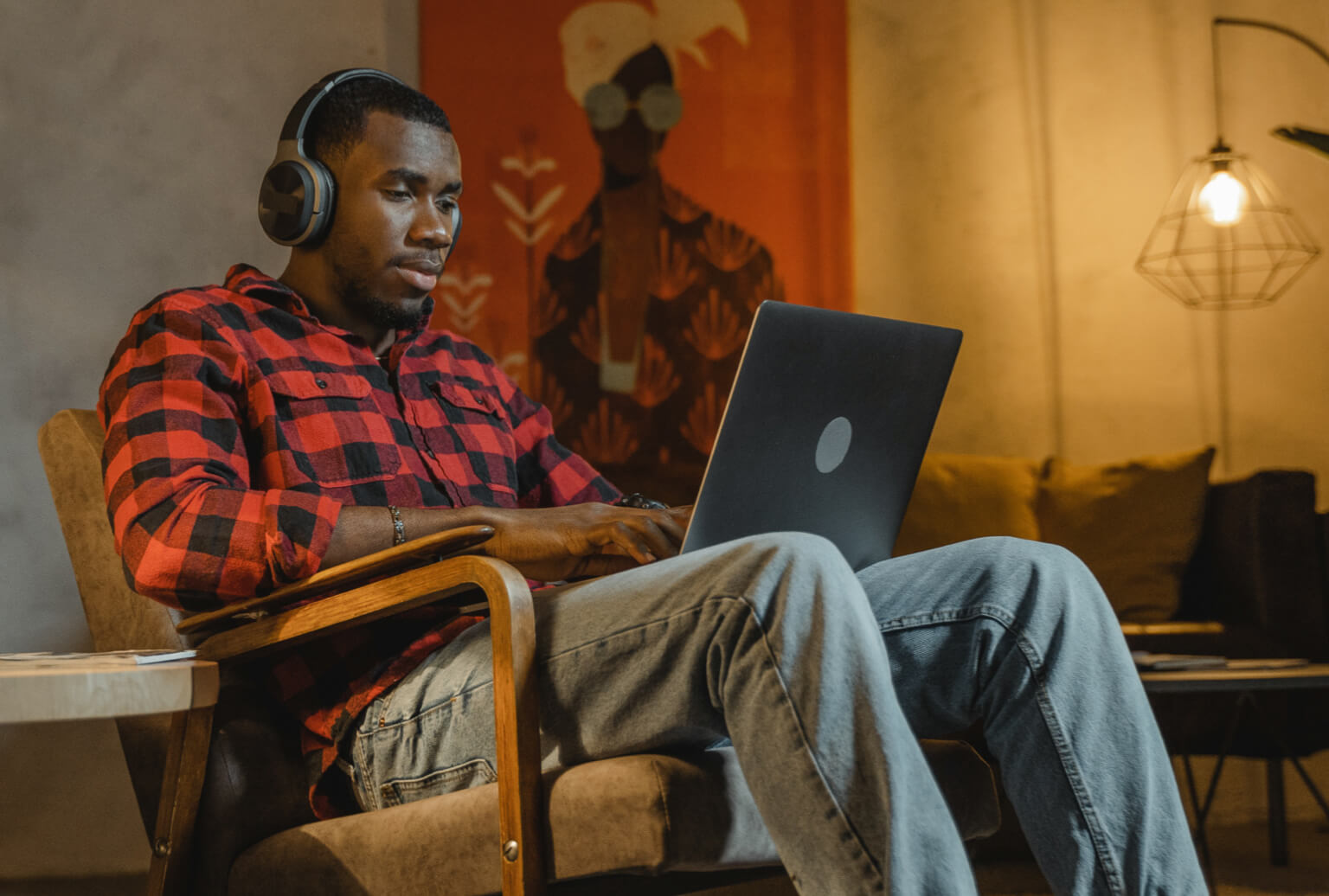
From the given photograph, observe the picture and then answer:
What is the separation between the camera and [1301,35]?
3311 millimetres

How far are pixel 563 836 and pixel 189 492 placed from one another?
525mm

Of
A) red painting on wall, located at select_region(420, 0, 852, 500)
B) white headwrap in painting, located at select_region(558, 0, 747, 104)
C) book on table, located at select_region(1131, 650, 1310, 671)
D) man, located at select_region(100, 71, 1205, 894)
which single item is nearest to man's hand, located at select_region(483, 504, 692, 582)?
man, located at select_region(100, 71, 1205, 894)

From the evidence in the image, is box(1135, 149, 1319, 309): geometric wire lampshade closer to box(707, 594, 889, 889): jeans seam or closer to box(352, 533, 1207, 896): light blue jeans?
box(352, 533, 1207, 896): light blue jeans

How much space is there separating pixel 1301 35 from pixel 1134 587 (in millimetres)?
1690

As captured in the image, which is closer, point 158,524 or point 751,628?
point 751,628

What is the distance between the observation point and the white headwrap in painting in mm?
3166

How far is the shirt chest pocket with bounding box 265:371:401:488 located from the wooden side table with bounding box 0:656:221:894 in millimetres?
313

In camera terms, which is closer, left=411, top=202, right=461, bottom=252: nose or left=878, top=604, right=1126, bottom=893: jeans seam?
left=878, top=604, right=1126, bottom=893: jeans seam

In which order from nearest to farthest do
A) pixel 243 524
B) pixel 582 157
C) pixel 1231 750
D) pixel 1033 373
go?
pixel 243 524
pixel 1231 750
pixel 582 157
pixel 1033 373

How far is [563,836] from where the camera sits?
1041 millimetres

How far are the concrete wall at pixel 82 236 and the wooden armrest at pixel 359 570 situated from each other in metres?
1.06

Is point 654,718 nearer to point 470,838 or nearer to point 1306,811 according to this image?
point 470,838

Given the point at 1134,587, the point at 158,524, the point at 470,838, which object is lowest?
the point at 1134,587

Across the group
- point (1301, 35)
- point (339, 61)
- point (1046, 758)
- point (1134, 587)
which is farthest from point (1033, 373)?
point (1046, 758)
